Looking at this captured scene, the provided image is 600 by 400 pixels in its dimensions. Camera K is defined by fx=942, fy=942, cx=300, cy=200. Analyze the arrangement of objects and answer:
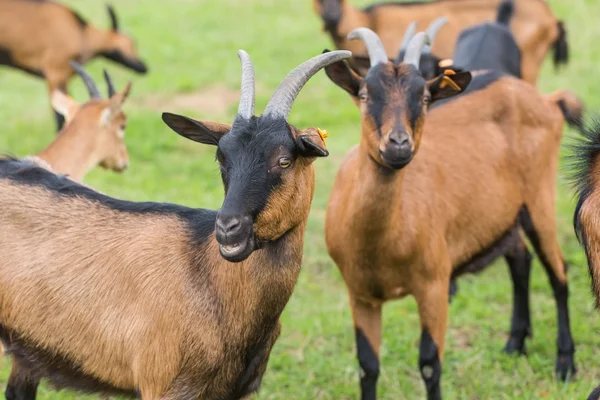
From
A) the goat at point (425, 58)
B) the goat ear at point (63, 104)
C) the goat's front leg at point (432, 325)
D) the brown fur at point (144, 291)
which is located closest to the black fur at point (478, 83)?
the goat at point (425, 58)

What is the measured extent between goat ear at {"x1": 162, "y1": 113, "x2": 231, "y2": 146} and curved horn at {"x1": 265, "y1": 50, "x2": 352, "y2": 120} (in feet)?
0.77

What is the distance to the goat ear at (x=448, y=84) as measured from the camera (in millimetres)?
4989

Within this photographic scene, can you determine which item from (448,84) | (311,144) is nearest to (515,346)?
(448,84)

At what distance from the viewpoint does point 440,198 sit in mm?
5301

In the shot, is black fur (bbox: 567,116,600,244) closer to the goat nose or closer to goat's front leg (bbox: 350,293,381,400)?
the goat nose

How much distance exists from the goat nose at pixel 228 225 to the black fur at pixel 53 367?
3.59 ft

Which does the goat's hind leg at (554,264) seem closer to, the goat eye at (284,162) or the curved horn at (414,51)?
the curved horn at (414,51)

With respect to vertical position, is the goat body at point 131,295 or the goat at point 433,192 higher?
the goat at point 433,192

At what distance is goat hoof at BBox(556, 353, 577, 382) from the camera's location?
18.8 ft

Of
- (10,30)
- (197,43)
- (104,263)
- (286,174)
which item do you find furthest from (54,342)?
(197,43)

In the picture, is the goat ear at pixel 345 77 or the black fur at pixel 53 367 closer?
the black fur at pixel 53 367

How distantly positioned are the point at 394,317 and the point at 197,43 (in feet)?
26.7

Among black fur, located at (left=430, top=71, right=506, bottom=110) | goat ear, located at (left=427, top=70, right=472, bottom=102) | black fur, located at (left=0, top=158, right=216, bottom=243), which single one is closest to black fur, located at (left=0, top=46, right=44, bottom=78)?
black fur, located at (left=430, top=71, right=506, bottom=110)

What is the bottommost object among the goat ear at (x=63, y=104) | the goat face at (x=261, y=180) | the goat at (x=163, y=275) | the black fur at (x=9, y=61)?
the goat at (x=163, y=275)
